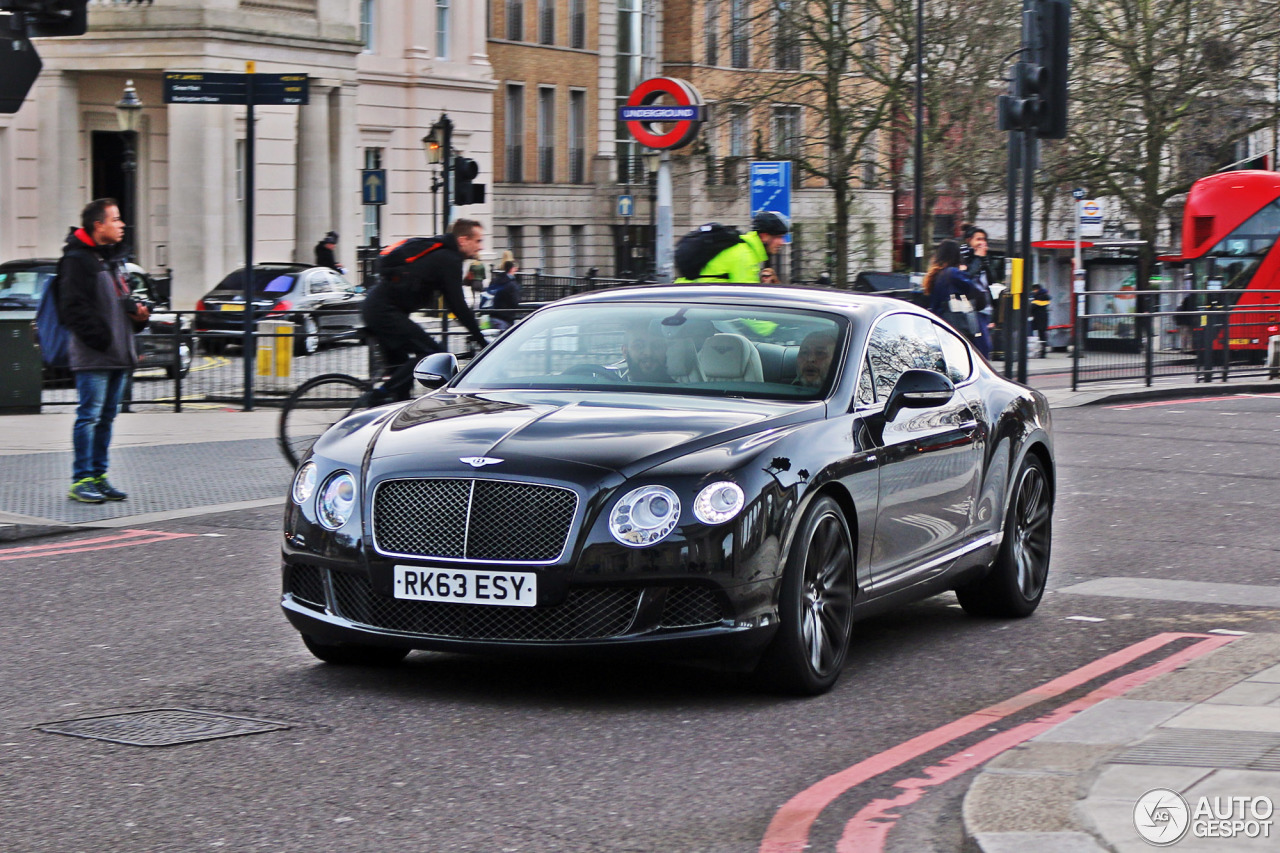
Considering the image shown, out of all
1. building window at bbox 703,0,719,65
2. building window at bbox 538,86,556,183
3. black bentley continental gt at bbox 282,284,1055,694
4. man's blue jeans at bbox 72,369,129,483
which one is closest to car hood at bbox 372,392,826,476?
black bentley continental gt at bbox 282,284,1055,694

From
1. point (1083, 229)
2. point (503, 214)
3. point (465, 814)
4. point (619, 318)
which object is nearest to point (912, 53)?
point (1083, 229)

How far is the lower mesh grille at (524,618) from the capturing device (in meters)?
6.33

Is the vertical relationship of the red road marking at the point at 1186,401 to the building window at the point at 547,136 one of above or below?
below

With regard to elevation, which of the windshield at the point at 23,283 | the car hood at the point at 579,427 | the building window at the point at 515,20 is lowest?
the car hood at the point at 579,427

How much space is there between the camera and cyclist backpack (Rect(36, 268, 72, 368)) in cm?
1215

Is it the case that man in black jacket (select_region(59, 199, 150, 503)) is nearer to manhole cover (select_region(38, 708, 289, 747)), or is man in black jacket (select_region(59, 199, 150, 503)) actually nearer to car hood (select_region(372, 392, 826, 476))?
car hood (select_region(372, 392, 826, 476))

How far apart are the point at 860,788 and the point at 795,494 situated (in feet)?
4.24

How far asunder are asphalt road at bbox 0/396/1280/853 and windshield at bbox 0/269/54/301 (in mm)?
18345

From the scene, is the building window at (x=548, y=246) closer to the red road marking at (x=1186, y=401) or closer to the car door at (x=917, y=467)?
the red road marking at (x=1186, y=401)

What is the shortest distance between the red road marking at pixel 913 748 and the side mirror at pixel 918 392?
44.4 inches

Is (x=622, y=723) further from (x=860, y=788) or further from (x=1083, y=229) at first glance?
(x=1083, y=229)

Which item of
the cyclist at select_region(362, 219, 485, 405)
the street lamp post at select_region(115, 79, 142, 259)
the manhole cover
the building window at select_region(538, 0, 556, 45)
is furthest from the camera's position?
the building window at select_region(538, 0, 556, 45)

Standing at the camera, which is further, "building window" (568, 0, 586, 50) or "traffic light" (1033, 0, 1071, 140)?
"building window" (568, 0, 586, 50)

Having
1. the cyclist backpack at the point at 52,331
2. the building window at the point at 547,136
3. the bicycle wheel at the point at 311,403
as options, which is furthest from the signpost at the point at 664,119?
the building window at the point at 547,136
